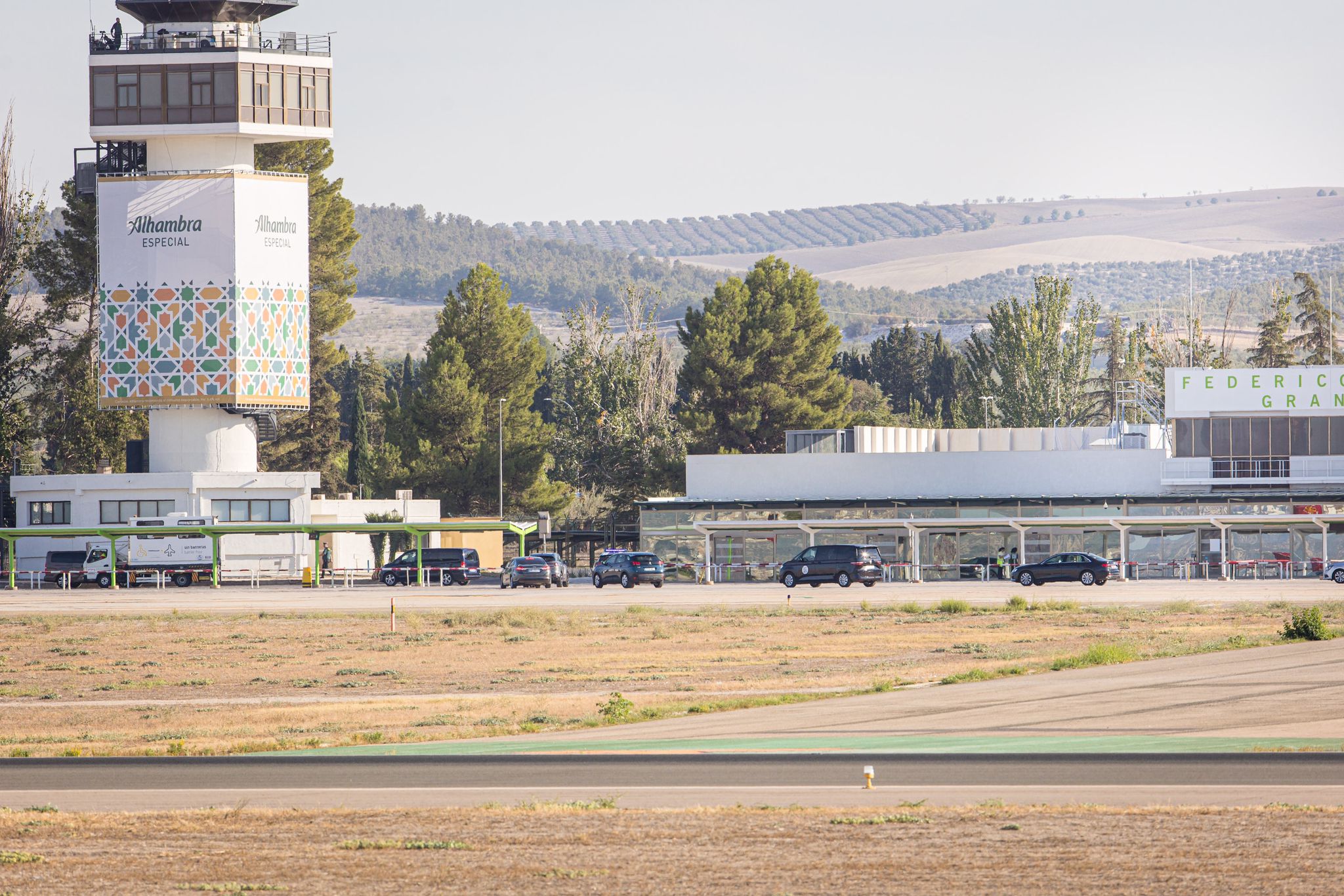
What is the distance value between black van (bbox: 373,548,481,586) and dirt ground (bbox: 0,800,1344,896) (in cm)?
6024

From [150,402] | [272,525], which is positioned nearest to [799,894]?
[272,525]

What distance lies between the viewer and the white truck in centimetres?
7962

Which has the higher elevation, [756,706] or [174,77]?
[174,77]

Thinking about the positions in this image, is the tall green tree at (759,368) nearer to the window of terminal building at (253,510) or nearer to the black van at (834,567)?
the window of terminal building at (253,510)

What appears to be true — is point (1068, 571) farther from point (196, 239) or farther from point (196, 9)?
point (196, 9)

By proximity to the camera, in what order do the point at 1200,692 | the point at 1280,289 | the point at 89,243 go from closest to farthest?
the point at 1200,692, the point at 89,243, the point at 1280,289

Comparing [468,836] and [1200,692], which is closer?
[468,836]

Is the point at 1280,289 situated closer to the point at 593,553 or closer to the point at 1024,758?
the point at 593,553

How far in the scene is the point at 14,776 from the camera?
68.5 ft

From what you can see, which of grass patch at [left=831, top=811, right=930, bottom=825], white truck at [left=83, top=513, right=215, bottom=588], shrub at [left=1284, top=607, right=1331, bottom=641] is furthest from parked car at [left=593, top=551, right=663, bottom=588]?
grass patch at [left=831, top=811, right=930, bottom=825]

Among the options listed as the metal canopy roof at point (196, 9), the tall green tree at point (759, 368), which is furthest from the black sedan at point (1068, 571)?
the metal canopy roof at point (196, 9)

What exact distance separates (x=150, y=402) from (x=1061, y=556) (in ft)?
163

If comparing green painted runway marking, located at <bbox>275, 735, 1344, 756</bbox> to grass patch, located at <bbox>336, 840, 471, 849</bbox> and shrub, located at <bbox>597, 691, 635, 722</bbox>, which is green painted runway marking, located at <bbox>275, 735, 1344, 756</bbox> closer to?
Result: shrub, located at <bbox>597, 691, 635, 722</bbox>

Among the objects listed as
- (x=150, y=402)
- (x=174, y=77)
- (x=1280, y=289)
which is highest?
(x=174, y=77)
